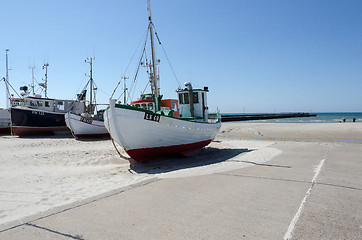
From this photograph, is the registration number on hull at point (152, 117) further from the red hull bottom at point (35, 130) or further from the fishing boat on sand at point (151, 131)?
the red hull bottom at point (35, 130)

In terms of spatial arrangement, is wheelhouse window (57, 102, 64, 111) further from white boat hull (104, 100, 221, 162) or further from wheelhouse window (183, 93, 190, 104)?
white boat hull (104, 100, 221, 162)

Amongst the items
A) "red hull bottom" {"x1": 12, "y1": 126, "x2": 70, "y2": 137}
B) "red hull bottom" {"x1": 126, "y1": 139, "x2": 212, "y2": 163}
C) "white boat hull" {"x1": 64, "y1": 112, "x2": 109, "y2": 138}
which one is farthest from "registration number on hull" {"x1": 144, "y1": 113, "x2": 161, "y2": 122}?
"red hull bottom" {"x1": 12, "y1": 126, "x2": 70, "y2": 137}

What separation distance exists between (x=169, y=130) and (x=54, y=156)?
662 cm

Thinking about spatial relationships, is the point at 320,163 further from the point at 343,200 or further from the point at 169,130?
the point at 169,130

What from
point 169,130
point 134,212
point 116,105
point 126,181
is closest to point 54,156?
point 116,105

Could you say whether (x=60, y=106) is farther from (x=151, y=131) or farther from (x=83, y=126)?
(x=151, y=131)

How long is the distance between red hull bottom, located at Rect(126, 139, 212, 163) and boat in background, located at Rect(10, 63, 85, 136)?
1959 centimetres

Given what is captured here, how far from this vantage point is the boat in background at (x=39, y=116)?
23.6 meters

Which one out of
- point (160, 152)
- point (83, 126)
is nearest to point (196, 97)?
point (160, 152)

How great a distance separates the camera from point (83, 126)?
21.4m

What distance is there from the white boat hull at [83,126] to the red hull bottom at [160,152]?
13365 mm

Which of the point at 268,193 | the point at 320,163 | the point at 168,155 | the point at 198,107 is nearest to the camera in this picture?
the point at 268,193

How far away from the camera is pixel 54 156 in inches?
462

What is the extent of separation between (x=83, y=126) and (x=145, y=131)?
1472cm
